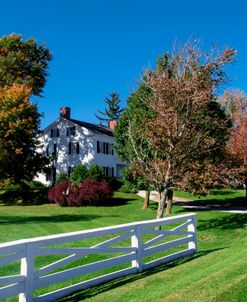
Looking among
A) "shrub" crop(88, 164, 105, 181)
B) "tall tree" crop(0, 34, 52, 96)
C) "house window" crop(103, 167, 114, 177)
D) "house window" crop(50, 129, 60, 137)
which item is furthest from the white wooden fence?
"house window" crop(50, 129, 60, 137)

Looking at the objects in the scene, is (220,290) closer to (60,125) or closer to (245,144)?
(245,144)

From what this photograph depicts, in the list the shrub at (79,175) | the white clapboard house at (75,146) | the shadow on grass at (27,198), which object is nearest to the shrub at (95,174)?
the shrub at (79,175)

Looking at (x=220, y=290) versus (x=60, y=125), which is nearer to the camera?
(x=220, y=290)

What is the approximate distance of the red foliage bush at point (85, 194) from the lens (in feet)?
111

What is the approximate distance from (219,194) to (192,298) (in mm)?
37675

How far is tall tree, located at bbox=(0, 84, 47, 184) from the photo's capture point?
38938 mm

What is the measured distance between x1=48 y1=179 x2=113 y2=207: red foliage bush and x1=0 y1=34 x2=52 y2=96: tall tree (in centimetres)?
1447

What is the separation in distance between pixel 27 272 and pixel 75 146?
45.9 m

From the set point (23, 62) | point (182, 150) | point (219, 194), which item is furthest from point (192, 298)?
point (23, 62)

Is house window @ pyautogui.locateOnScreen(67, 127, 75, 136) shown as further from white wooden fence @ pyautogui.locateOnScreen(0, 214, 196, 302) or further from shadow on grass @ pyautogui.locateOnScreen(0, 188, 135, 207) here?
white wooden fence @ pyautogui.locateOnScreen(0, 214, 196, 302)

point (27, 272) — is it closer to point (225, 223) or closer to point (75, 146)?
point (225, 223)

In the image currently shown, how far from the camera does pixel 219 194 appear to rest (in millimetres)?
42812

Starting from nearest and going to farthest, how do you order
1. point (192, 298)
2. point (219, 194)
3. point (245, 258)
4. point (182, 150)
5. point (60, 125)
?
1. point (192, 298)
2. point (245, 258)
3. point (182, 150)
4. point (219, 194)
5. point (60, 125)

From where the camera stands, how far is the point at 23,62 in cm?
4506
